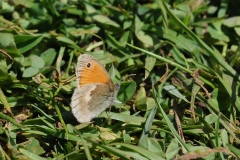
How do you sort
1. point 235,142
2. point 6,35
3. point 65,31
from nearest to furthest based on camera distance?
point 235,142 → point 6,35 → point 65,31

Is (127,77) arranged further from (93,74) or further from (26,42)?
(26,42)

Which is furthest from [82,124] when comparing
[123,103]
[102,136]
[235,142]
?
[235,142]

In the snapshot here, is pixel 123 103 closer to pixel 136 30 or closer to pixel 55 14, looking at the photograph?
pixel 136 30

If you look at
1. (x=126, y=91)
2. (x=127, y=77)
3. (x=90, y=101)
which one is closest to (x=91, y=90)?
(x=90, y=101)

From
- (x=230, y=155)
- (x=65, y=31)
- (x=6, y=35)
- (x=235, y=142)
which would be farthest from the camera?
(x=65, y=31)

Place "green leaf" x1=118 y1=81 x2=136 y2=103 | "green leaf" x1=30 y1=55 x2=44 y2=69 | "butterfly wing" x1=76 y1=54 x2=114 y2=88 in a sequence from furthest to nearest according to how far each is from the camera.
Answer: "green leaf" x1=30 y1=55 x2=44 y2=69
"green leaf" x1=118 y1=81 x2=136 y2=103
"butterfly wing" x1=76 y1=54 x2=114 y2=88

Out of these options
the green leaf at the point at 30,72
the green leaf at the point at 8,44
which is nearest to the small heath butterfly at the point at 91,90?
the green leaf at the point at 30,72

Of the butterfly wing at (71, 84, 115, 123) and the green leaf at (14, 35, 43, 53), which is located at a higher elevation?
the green leaf at (14, 35, 43, 53)

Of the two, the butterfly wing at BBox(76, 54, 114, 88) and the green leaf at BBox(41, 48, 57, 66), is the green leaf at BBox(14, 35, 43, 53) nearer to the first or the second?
the green leaf at BBox(41, 48, 57, 66)

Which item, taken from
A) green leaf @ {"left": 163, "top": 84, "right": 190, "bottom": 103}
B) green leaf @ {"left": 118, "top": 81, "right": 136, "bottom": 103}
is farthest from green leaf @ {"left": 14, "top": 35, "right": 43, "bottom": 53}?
green leaf @ {"left": 163, "top": 84, "right": 190, "bottom": 103}
